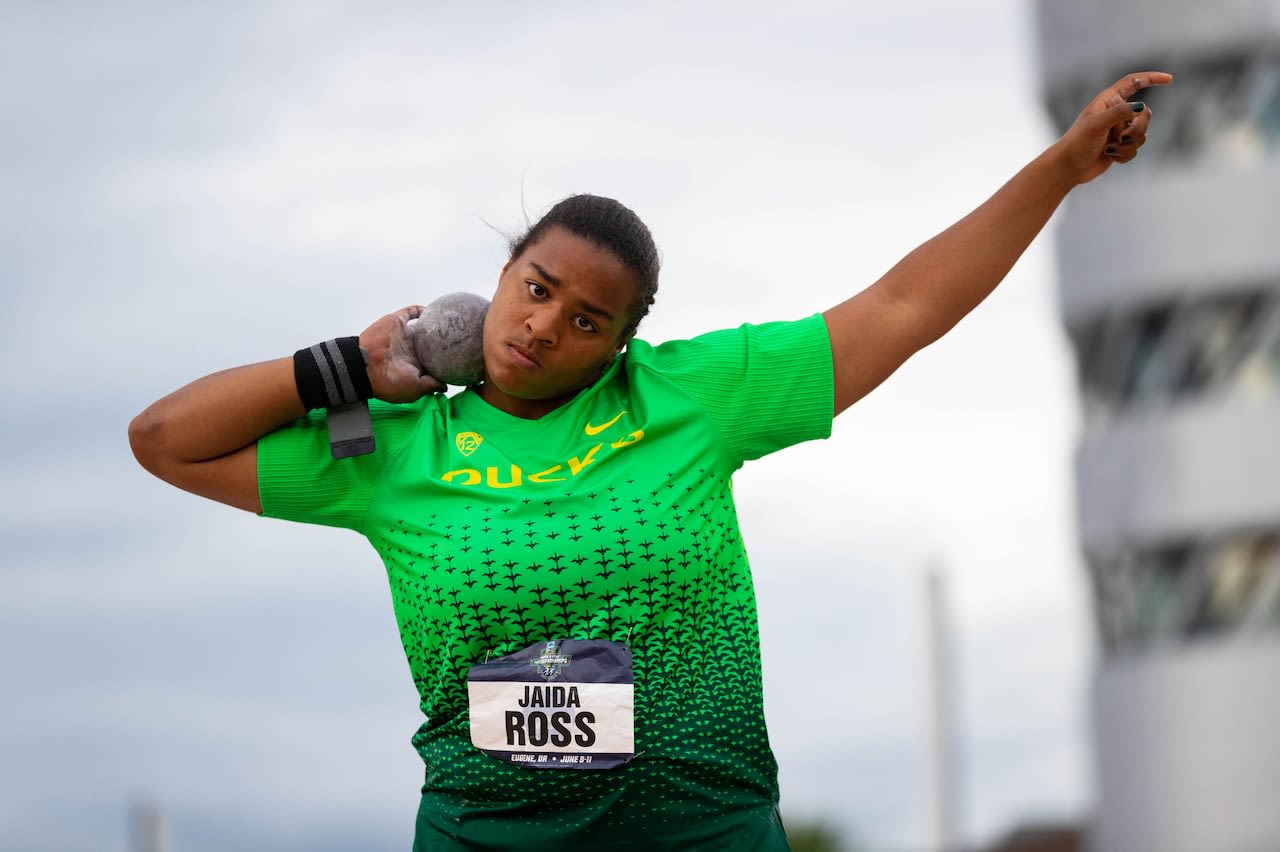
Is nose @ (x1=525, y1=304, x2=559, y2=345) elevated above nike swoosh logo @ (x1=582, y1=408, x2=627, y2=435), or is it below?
above

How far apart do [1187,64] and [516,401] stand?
2718 cm

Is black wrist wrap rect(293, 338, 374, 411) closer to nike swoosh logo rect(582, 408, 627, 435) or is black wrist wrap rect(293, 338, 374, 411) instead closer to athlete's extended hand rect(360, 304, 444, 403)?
athlete's extended hand rect(360, 304, 444, 403)

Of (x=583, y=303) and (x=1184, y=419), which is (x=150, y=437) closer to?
(x=583, y=303)

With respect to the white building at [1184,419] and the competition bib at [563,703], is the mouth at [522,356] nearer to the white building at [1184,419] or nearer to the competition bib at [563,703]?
the competition bib at [563,703]

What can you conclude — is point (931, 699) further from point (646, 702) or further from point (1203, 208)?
point (646, 702)

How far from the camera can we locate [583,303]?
3.80 meters

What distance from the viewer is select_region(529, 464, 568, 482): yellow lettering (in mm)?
3750

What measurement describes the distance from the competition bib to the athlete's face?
498 mm

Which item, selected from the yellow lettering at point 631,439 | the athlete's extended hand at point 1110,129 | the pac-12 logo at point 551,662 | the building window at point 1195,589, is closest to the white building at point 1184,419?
the building window at point 1195,589

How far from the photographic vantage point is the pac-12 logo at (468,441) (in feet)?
12.6

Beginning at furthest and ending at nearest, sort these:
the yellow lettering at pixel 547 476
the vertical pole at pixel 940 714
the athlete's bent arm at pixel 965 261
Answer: the vertical pole at pixel 940 714
the athlete's bent arm at pixel 965 261
the yellow lettering at pixel 547 476

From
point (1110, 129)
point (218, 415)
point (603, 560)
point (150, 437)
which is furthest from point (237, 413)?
point (1110, 129)

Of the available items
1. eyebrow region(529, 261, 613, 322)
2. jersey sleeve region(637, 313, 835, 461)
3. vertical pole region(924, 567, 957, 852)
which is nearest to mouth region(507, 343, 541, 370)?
eyebrow region(529, 261, 613, 322)

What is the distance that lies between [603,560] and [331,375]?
62cm
